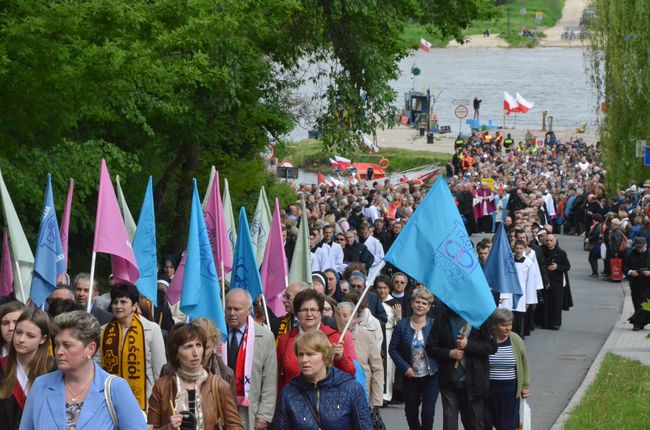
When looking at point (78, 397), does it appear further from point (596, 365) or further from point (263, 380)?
point (596, 365)

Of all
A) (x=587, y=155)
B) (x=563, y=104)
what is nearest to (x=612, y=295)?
(x=587, y=155)

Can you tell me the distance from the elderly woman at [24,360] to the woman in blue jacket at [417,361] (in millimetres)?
4113

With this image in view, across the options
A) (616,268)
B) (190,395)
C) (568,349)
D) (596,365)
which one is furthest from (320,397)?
(616,268)

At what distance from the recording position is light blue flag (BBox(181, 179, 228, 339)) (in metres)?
10.6

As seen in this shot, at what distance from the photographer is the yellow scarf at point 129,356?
9453 mm

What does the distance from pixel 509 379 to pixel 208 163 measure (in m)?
15.3

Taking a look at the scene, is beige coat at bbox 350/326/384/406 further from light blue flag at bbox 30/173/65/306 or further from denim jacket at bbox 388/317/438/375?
light blue flag at bbox 30/173/65/306

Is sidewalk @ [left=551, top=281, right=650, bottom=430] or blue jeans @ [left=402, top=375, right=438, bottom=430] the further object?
sidewalk @ [left=551, top=281, right=650, bottom=430]

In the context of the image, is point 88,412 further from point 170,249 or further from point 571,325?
point 170,249

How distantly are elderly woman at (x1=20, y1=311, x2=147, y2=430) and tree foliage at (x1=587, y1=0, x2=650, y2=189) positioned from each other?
36.3m

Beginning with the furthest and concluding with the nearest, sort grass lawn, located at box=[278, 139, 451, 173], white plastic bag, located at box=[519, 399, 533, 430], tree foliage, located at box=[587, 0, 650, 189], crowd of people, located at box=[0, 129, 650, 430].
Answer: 1. grass lawn, located at box=[278, 139, 451, 173]
2. tree foliage, located at box=[587, 0, 650, 189]
3. white plastic bag, located at box=[519, 399, 533, 430]
4. crowd of people, located at box=[0, 129, 650, 430]

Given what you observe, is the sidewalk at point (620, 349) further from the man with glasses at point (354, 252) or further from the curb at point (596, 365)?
the man with glasses at point (354, 252)

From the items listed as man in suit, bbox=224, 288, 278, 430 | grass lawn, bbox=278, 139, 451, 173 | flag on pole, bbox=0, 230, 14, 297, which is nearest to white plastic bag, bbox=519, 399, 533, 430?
man in suit, bbox=224, 288, 278, 430

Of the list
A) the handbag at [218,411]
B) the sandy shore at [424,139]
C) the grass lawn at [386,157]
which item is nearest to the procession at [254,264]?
the handbag at [218,411]
